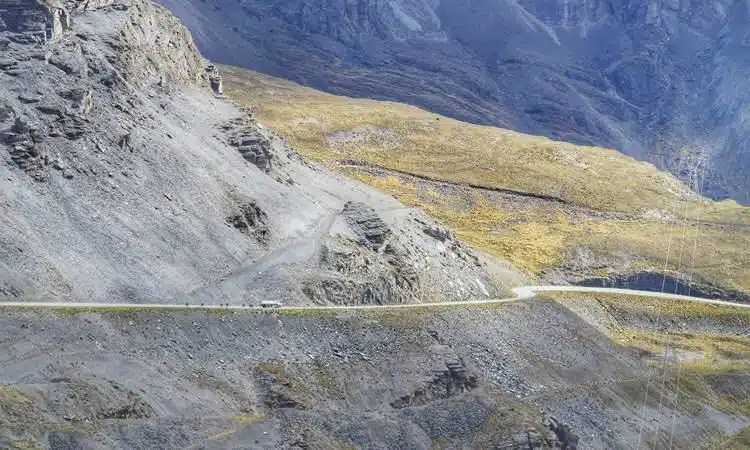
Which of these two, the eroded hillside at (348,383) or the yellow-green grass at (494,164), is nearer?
the eroded hillside at (348,383)

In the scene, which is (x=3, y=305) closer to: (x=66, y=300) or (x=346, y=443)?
(x=66, y=300)

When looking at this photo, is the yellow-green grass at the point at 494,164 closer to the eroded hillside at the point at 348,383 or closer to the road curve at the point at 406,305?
the road curve at the point at 406,305

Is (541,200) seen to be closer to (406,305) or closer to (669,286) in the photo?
(669,286)

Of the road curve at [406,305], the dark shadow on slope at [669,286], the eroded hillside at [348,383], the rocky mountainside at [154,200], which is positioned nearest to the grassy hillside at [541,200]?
the dark shadow on slope at [669,286]

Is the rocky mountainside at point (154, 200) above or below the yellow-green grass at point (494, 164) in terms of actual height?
above

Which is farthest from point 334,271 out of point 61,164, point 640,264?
point 640,264

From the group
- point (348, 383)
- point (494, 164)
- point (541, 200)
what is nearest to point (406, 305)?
point (348, 383)

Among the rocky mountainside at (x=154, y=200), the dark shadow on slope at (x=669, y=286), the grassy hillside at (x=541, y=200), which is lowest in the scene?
the dark shadow on slope at (x=669, y=286)

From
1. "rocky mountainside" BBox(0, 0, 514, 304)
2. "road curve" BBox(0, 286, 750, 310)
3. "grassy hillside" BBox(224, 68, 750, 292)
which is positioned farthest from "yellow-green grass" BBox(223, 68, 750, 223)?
"rocky mountainside" BBox(0, 0, 514, 304)
